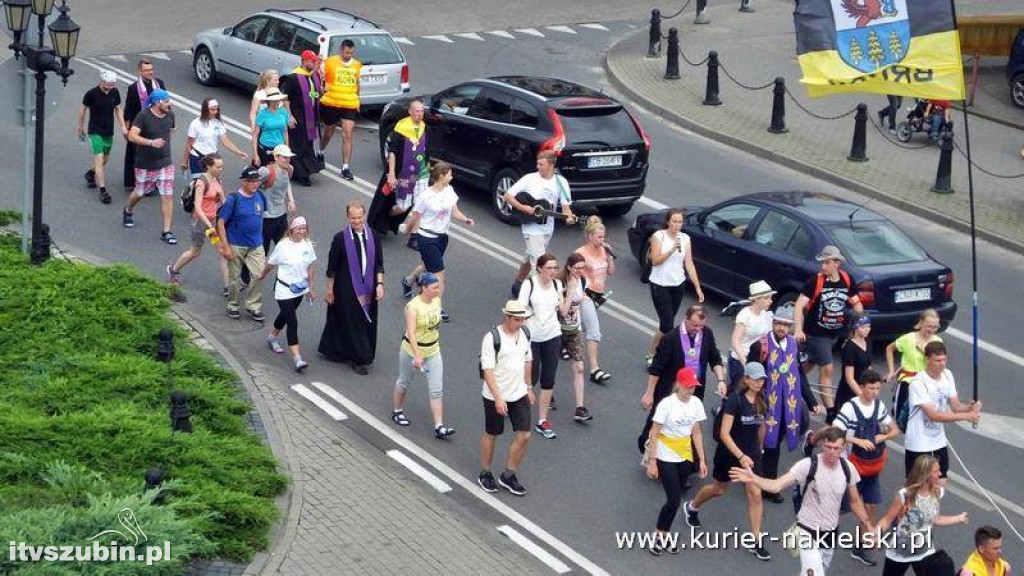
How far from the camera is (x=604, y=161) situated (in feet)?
62.6

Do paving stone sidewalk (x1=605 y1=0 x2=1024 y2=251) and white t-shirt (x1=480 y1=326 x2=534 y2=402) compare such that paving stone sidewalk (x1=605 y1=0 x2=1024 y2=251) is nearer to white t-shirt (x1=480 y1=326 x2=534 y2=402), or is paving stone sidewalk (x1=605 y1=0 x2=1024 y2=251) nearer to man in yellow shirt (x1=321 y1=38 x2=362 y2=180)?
man in yellow shirt (x1=321 y1=38 x2=362 y2=180)

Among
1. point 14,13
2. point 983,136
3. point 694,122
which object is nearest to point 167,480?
point 14,13

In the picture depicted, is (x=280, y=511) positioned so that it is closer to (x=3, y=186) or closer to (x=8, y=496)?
(x=8, y=496)

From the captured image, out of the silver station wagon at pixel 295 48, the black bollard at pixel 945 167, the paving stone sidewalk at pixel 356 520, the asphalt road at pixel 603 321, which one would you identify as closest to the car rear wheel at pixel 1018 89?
the black bollard at pixel 945 167

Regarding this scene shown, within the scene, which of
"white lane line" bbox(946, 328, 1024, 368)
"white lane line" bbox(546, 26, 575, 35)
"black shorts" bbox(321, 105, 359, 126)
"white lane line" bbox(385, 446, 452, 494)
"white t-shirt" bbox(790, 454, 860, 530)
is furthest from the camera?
"white lane line" bbox(546, 26, 575, 35)

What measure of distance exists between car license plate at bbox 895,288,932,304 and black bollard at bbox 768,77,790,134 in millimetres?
8824

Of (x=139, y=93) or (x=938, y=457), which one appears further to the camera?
(x=139, y=93)

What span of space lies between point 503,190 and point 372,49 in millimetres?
4785

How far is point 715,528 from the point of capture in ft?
41.7

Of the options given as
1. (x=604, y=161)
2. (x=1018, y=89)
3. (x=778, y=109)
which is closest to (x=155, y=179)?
(x=604, y=161)

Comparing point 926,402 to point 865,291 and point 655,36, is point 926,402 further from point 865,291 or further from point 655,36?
point 655,36

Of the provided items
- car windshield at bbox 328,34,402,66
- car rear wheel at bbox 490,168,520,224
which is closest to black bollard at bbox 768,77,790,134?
car windshield at bbox 328,34,402,66

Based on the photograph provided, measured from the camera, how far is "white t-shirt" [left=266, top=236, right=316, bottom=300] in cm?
1465

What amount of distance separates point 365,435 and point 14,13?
5.55 metres
